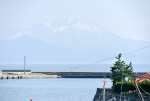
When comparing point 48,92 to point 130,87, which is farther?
point 48,92

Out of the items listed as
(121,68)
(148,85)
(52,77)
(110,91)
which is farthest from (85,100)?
(52,77)

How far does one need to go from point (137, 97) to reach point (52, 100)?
30.6 m

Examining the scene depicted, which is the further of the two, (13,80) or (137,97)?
(13,80)

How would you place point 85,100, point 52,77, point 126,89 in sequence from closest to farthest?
point 126,89, point 85,100, point 52,77

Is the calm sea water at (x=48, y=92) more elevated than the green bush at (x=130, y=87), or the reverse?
the green bush at (x=130, y=87)

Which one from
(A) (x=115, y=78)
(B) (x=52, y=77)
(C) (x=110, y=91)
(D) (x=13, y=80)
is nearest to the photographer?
(C) (x=110, y=91)

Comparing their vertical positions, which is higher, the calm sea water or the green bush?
the green bush

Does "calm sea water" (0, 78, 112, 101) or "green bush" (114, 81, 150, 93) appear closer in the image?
"green bush" (114, 81, 150, 93)

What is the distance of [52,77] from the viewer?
529 feet

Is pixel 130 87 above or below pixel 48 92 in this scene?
above

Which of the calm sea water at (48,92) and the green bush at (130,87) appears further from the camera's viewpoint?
the calm sea water at (48,92)

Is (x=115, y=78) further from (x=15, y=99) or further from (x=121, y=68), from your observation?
(x=15, y=99)

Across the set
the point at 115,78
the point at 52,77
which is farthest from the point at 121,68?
the point at 52,77

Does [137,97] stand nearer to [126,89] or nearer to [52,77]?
[126,89]
